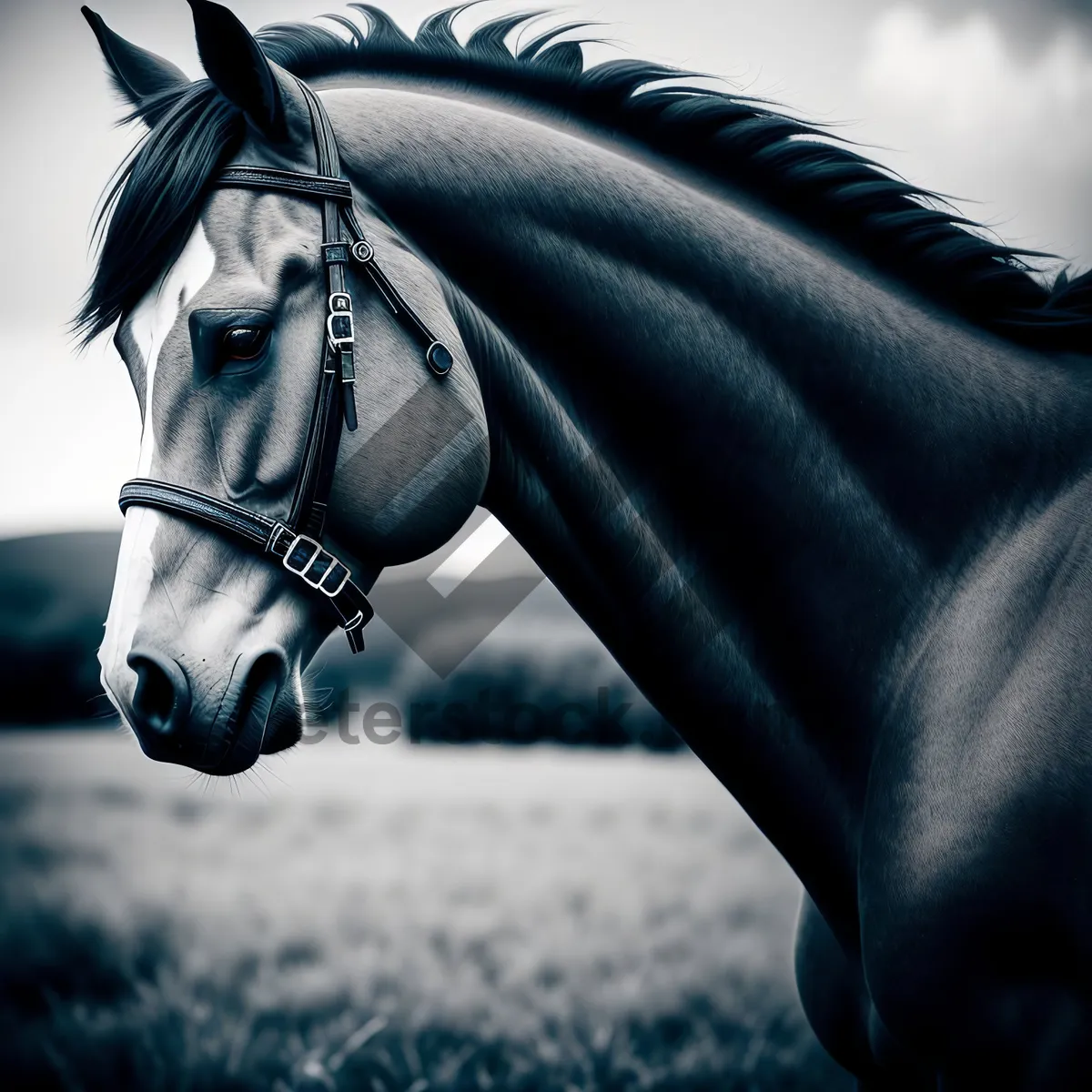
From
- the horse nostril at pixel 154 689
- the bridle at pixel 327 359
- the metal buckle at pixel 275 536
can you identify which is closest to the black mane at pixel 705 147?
the bridle at pixel 327 359

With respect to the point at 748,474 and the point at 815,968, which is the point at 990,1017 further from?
the point at 748,474

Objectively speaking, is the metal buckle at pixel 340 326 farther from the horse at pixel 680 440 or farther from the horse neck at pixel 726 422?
the horse neck at pixel 726 422

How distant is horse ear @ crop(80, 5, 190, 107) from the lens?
134cm

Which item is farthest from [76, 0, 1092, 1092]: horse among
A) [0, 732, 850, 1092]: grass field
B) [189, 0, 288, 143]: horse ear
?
[0, 732, 850, 1092]: grass field

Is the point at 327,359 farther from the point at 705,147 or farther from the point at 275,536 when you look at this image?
the point at 705,147

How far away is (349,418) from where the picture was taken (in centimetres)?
117

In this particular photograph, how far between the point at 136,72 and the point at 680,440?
3.28 ft

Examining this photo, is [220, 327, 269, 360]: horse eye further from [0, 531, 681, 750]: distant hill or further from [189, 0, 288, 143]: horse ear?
[0, 531, 681, 750]: distant hill

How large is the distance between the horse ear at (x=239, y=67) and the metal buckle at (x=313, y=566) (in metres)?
0.53

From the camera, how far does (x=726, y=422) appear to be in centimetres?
123

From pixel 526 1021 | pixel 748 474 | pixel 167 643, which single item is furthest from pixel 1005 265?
pixel 526 1021

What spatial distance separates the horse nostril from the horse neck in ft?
1.72

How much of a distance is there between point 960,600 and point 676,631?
0.37 meters

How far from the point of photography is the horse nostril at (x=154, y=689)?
106 centimetres
